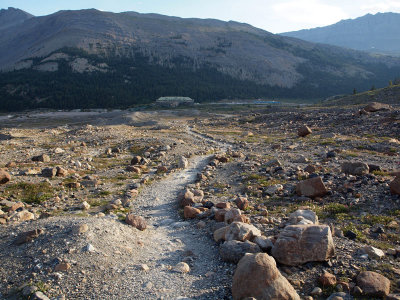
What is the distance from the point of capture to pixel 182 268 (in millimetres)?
8602

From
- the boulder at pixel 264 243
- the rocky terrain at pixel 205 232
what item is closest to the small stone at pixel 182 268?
the rocky terrain at pixel 205 232

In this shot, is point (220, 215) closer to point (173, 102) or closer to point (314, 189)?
point (314, 189)

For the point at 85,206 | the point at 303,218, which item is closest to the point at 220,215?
the point at 303,218

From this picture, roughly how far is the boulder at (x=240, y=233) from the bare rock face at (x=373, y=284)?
2970 millimetres

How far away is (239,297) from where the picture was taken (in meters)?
7.04

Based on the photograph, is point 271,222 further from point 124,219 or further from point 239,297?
point 124,219

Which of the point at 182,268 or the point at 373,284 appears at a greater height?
the point at 373,284

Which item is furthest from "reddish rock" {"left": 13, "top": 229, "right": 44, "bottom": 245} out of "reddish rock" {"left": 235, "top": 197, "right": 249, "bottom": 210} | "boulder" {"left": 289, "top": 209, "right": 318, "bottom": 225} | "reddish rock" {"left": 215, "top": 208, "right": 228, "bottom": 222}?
"boulder" {"left": 289, "top": 209, "right": 318, "bottom": 225}

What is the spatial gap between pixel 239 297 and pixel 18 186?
14.2 m

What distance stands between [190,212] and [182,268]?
4.10 meters

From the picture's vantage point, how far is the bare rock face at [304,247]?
8.12 metres

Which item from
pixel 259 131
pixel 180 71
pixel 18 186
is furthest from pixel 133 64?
pixel 18 186

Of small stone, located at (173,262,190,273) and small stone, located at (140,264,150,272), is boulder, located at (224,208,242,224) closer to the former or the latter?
small stone, located at (173,262,190,273)

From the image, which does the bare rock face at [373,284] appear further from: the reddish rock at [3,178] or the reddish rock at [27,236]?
the reddish rock at [3,178]
